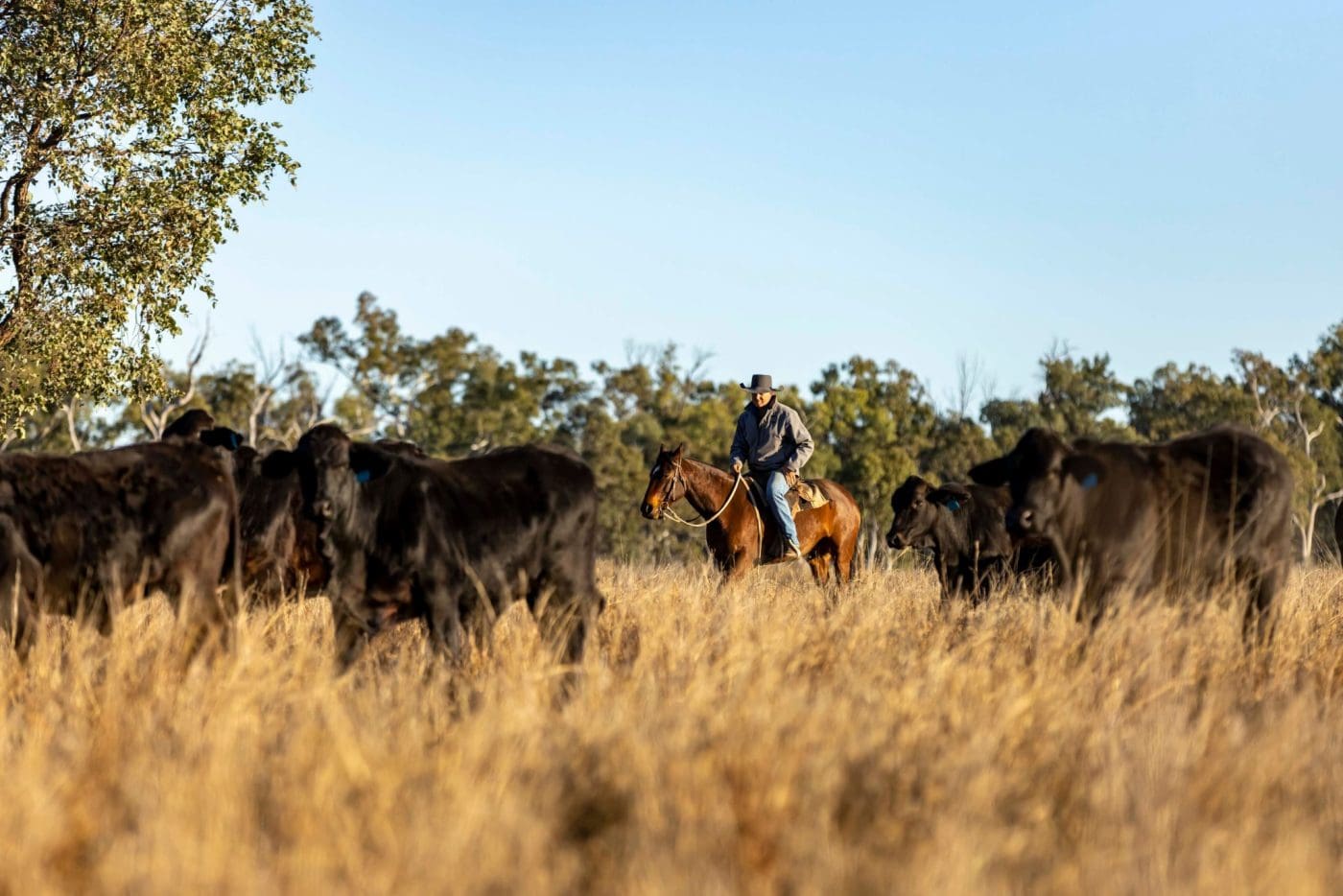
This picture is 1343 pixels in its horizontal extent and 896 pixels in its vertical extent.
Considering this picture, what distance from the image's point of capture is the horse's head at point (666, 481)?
1556 cm

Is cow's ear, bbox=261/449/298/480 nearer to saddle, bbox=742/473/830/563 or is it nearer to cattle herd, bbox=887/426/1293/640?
cattle herd, bbox=887/426/1293/640

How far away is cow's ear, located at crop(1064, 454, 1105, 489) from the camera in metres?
8.55

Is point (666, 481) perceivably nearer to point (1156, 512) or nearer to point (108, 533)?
point (1156, 512)

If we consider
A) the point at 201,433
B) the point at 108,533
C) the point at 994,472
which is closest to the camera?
the point at 108,533

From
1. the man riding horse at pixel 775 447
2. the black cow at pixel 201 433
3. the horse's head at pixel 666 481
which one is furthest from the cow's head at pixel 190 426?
the man riding horse at pixel 775 447

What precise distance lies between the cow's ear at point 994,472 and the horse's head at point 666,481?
6414 mm

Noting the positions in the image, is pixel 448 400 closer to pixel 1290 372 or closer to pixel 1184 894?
pixel 1290 372

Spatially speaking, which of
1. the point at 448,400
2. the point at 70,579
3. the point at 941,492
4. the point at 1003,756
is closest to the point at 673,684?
the point at 1003,756

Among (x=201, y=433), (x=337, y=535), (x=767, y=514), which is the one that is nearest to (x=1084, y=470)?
(x=337, y=535)

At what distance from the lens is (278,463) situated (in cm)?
823

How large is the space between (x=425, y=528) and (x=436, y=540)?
9 cm

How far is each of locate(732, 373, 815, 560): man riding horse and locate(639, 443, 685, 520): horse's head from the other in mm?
585

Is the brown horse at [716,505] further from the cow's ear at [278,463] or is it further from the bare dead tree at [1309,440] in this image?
the bare dead tree at [1309,440]

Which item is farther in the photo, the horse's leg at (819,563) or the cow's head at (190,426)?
the horse's leg at (819,563)
